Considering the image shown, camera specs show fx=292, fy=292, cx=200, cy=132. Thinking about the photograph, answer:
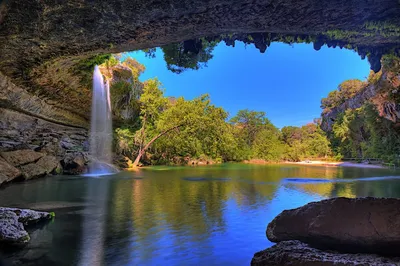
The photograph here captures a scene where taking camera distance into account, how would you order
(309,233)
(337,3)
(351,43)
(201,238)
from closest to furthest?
(309,233), (337,3), (201,238), (351,43)

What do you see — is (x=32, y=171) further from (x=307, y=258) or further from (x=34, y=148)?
(x=307, y=258)

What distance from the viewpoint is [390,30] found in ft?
19.1

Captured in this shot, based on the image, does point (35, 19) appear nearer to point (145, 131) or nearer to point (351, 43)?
point (351, 43)

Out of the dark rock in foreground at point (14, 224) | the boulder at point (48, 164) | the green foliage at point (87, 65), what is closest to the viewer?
the dark rock in foreground at point (14, 224)

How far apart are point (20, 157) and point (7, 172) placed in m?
2.71

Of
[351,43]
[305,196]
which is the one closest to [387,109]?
[305,196]

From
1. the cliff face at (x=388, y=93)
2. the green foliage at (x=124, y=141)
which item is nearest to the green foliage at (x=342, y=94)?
the cliff face at (x=388, y=93)

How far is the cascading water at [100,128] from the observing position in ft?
64.6

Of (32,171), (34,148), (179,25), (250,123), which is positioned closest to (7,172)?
(32,171)

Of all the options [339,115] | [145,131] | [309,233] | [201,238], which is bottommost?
[201,238]

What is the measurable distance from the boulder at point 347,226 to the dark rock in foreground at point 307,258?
1.03 ft

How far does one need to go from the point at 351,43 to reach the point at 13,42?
27.4ft

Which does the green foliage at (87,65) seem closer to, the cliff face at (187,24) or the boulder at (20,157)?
the cliff face at (187,24)

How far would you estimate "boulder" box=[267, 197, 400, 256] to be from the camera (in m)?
3.94
